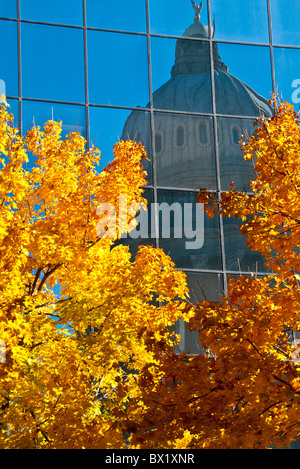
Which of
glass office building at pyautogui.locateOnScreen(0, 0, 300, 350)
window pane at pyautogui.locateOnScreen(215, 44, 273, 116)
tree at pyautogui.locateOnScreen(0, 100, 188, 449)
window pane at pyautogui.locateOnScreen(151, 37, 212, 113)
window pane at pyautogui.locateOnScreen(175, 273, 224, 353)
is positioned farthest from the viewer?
window pane at pyautogui.locateOnScreen(215, 44, 273, 116)

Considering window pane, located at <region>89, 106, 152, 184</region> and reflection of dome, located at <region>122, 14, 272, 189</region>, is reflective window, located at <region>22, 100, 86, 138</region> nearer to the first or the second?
window pane, located at <region>89, 106, 152, 184</region>

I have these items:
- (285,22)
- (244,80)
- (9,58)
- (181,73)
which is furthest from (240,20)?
(9,58)

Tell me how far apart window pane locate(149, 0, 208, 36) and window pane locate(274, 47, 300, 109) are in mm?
2955

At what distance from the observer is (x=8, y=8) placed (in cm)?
2291

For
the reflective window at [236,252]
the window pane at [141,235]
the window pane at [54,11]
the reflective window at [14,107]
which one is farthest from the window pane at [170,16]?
the reflective window at [236,252]

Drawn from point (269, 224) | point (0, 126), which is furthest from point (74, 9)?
point (269, 224)

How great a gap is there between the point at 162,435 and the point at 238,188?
13.3 metres

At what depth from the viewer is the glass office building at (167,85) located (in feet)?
74.2

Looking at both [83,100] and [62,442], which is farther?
[83,100]

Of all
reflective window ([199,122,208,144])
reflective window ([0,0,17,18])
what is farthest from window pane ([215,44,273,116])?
reflective window ([0,0,17,18])

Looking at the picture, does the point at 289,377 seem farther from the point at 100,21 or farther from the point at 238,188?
the point at 100,21

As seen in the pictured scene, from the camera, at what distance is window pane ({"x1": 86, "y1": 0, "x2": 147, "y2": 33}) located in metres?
23.5

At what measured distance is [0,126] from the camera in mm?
14008

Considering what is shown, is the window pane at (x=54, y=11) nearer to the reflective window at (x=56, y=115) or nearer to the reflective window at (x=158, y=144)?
the reflective window at (x=56, y=115)
